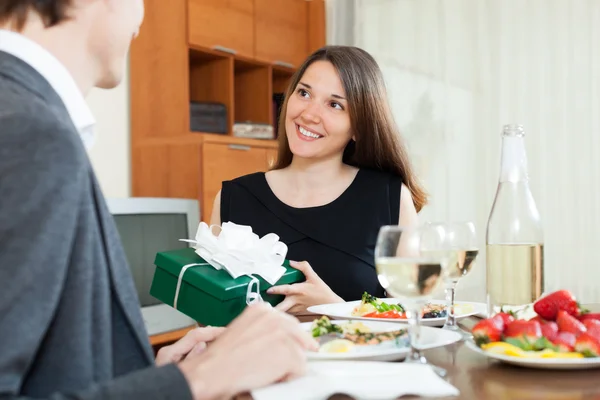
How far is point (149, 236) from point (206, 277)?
1891mm

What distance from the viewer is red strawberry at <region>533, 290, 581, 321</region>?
1.05 m

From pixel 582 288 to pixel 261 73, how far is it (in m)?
2.29

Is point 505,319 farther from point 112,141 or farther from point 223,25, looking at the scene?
point 223,25

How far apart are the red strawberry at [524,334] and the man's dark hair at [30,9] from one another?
707 millimetres

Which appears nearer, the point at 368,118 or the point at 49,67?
the point at 49,67

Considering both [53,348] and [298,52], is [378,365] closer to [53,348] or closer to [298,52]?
[53,348]

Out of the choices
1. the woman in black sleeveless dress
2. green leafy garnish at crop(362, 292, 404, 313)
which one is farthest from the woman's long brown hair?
green leafy garnish at crop(362, 292, 404, 313)

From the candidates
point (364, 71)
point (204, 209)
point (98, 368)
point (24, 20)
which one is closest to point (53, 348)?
point (98, 368)

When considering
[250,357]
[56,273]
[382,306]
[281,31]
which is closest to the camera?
[56,273]

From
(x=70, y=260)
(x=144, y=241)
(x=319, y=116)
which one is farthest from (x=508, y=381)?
(x=144, y=241)

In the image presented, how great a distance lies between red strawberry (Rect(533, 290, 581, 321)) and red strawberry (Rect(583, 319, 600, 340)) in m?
0.08

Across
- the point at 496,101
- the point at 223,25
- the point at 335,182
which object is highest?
the point at 223,25

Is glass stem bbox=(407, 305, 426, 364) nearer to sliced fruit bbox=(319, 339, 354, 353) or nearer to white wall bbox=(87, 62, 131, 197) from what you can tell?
sliced fruit bbox=(319, 339, 354, 353)

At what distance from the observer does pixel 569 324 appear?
96 centimetres
